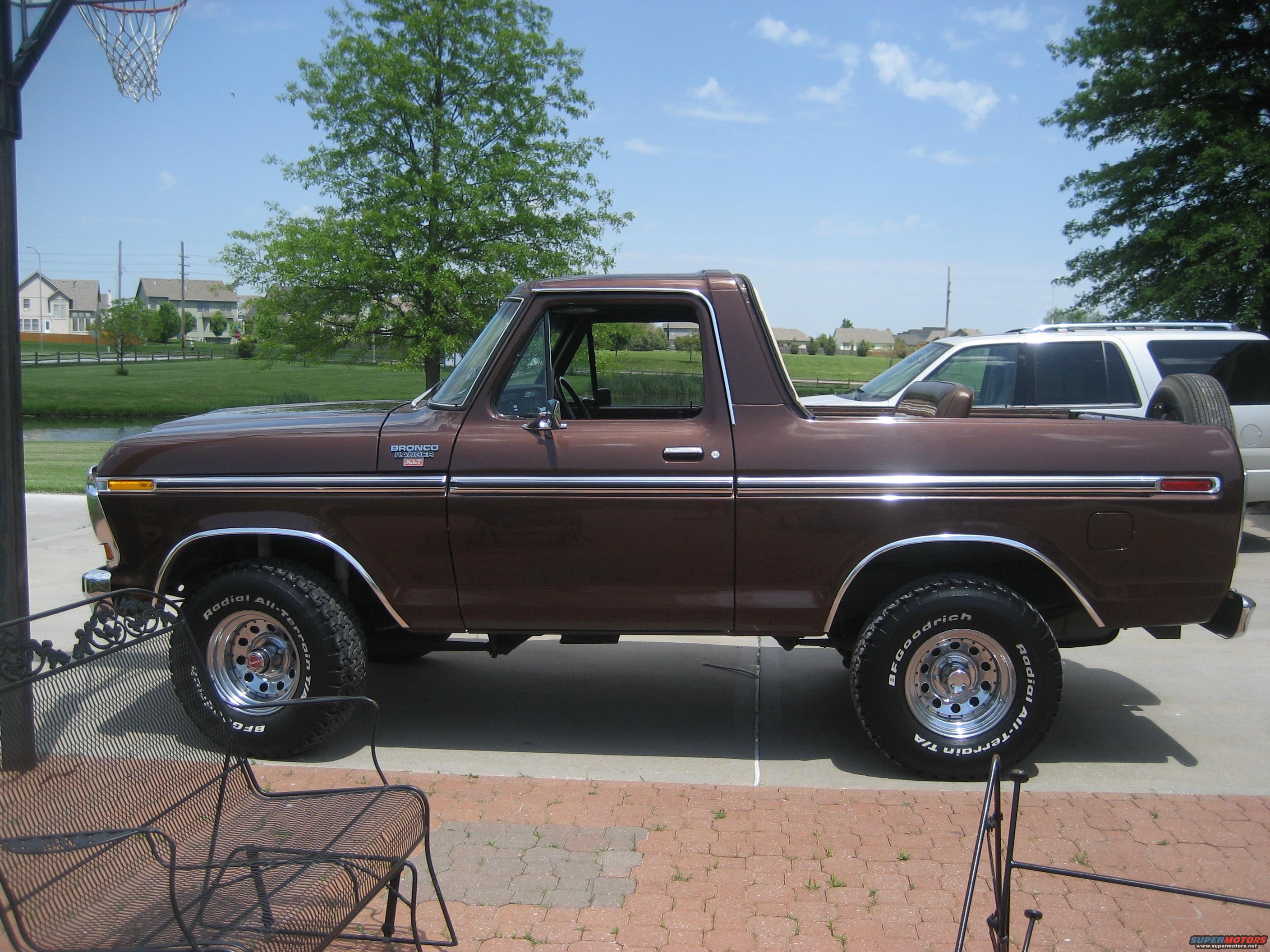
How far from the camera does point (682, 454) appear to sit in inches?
180

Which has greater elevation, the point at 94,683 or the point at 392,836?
the point at 94,683

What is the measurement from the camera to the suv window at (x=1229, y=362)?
926 centimetres

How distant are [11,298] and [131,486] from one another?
0.99 metres

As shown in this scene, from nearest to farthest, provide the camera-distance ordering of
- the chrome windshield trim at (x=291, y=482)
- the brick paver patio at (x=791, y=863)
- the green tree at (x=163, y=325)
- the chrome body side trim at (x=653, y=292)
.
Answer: the brick paver patio at (x=791, y=863) → the chrome windshield trim at (x=291, y=482) → the chrome body side trim at (x=653, y=292) → the green tree at (x=163, y=325)

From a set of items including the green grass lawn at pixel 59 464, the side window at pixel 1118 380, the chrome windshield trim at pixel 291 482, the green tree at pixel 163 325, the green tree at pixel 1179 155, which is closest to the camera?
the chrome windshield trim at pixel 291 482

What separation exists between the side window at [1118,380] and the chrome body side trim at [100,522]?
26.8 feet

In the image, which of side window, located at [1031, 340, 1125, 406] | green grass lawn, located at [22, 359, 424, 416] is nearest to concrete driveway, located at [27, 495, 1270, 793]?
side window, located at [1031, 340, 1125, 406]

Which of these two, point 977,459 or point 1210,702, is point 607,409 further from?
point 1210,702

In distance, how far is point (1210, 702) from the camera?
5695 mm

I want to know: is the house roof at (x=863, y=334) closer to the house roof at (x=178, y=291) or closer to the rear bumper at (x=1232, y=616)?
the house roof at (x=178, y=291)

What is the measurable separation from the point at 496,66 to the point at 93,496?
2066 cm

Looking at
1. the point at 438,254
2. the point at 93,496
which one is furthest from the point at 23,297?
the point at 93,496

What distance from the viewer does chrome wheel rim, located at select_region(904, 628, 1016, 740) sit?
14.9ft

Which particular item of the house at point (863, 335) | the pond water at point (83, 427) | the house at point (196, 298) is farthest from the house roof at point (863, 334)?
the pond water at point (83, 427)
